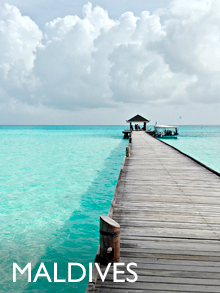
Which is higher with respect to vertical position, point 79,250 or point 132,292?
point 132,292

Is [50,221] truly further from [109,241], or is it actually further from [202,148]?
[202,148]

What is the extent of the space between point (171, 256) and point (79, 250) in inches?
120

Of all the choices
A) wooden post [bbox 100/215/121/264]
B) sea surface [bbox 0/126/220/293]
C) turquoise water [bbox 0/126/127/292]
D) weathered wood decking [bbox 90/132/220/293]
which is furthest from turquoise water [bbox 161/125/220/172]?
wooden post [bbox 100/215/121/264]

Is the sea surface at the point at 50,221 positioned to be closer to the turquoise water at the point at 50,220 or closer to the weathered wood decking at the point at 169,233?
the turquoise water at the point at 50,220

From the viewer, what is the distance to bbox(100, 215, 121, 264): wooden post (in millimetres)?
2982

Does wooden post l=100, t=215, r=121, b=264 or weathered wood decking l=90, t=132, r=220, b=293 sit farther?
wooden post l=100, t=215, r=121, b=264

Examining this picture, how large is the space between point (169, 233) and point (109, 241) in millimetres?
1411

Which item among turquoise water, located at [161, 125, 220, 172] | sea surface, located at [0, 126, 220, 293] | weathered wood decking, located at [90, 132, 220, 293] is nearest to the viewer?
weathered wood decking, located at [90, 132, 220, 293]

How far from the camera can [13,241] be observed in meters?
6.14

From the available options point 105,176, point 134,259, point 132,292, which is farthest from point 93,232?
point 105,176

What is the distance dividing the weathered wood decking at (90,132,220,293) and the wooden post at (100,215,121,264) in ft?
0.73

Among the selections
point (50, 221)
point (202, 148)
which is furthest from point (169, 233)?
point (202, 148)

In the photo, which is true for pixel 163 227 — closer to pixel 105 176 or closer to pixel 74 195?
pixel 74 195

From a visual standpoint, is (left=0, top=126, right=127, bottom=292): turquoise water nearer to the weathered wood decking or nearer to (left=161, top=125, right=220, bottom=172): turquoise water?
the weathered wood decking
